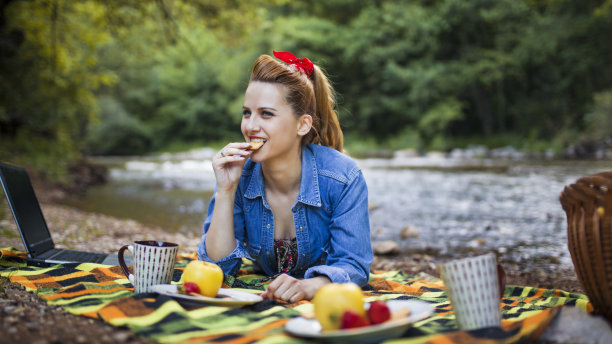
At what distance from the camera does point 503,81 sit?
26891 mm

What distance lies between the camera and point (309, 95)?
9.11ft

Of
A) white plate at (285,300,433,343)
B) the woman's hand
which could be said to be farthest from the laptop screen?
white plate at (285,300,433,343)

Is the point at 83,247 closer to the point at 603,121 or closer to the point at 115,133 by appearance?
the point at 603,121

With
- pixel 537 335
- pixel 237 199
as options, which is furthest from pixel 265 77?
pixel 537 335

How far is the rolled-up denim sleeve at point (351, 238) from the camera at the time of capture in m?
2.44

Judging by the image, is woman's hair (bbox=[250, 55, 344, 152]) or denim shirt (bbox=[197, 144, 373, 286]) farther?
woman's hair (bbox=[250, 55, 344, 152])

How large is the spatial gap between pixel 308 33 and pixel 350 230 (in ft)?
85.7

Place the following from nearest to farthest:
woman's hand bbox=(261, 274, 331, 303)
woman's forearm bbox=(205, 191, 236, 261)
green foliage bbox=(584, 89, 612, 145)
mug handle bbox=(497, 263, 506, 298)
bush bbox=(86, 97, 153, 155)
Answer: mug handle bbox=(497, 263, 506, 298), woman's hand bbox=(261, 274, 331, 303), woman's forearm bbox=(205, 191, 236, 261), green foliage bbox=(584, 89, 612, 145), bush bbox=(86, 97, 153, 155)

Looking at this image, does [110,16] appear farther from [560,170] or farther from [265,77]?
[560,170]

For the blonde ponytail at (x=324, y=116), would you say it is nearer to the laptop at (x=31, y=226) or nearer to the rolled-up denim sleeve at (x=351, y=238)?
the rolled-up denim sleeve at (x=351, y=238)

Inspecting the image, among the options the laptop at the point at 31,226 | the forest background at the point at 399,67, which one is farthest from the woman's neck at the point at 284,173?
the forest background at the point at 399,67

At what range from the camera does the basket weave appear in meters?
1.63

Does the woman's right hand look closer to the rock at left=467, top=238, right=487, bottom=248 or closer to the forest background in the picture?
the rock at left=467, top=238, right=487, bottom=248

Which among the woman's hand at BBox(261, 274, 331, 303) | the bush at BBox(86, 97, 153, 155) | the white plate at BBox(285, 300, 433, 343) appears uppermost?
the bush at BBox(86, 97, 153, 155)
